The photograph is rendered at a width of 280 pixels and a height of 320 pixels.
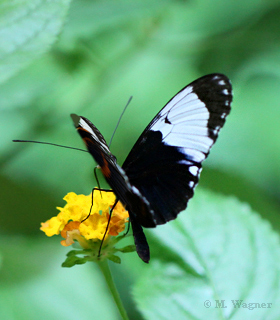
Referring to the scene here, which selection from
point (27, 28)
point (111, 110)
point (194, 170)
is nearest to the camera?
point (27, 28)

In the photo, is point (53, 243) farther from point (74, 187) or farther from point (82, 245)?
point (82, 245)

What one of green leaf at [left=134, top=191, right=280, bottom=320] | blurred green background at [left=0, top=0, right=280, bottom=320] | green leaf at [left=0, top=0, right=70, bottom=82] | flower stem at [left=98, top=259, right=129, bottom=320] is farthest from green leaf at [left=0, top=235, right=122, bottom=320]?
green leaf at [left=0, top=0, right=70, bottom=82]

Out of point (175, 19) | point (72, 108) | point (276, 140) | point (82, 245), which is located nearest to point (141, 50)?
point (175, 19)

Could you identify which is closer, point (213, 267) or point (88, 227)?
point (88, 227)

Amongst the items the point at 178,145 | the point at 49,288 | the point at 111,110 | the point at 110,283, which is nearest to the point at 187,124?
the point at 178,145

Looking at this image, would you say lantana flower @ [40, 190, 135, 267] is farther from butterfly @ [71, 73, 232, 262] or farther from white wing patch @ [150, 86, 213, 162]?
white wing patch @ [150, 86, 213, 162]

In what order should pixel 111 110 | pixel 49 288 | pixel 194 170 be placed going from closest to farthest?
pixel 194 170, pixel 49 288, pixel 111 110

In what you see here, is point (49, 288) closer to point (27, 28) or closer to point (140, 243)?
point (140, 243)

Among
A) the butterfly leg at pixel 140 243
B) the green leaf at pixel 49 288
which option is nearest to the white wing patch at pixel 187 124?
the butterfly leg at pixel 140 243
